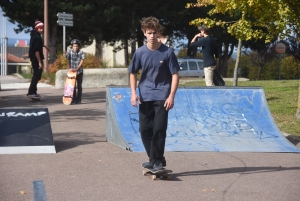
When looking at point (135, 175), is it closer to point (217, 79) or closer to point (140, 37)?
point (217, 79)

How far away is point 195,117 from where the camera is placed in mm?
10203

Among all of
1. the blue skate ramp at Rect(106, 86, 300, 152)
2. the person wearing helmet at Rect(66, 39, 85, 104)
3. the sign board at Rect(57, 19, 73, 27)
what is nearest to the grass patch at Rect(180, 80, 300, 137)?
the blue skate ramp at Rect(106, 86, 300, 152)

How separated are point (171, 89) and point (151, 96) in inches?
9.8

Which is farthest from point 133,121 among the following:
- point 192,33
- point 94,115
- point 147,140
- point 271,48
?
point 271,48

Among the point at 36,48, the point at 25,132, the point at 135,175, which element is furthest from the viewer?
the point at 36,48

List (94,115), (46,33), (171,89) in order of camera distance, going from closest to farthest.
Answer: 1. (171,89)
2. (94,115)
3. (46,33)

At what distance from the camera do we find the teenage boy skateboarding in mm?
7023

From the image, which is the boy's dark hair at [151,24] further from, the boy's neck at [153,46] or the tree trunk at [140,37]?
the tree trunk at [140,37]

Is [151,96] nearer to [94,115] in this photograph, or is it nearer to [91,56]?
[94,115]

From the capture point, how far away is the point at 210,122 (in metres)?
10.1

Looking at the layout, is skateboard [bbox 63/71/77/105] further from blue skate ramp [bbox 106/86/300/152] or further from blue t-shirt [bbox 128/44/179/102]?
blue t-shirt [bbox 128/44/179/102]

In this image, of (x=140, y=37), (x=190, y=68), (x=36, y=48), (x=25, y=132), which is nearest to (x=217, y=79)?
(x=36, y=48)

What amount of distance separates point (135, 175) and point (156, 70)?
131 cm

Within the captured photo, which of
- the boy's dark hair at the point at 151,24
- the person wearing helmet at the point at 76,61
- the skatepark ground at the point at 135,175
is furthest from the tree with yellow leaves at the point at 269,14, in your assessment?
the boy's dark hair at the point at 151,24
